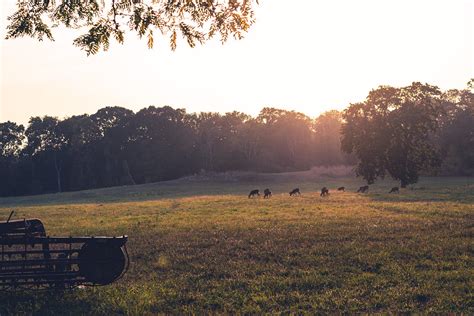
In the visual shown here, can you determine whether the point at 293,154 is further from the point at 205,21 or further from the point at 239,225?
the point at 205,21

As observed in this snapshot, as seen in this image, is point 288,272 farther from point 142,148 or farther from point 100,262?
point 142,148

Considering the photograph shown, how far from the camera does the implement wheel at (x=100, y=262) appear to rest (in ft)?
33.7

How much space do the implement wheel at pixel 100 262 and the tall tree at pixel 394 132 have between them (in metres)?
44.9

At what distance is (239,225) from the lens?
23.3 m

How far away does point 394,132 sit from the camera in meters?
50.9

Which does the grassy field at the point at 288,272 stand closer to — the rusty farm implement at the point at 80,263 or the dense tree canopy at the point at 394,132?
the rusty farm implement at the point at 80,263

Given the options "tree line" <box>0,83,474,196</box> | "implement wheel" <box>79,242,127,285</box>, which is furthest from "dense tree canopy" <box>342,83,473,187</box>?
"tree line" <box>0,83,474,196</box>

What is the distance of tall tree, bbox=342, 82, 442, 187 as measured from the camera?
164 ft

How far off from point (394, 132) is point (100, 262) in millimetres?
46501

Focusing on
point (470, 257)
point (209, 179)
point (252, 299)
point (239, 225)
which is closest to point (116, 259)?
point (252, 299)

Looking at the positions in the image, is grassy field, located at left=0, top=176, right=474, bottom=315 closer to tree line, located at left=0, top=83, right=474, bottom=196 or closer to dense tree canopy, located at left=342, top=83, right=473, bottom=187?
dense tree canopy, located at left=342, top=83, right=473, bottom=187

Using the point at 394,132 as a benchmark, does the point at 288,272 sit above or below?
below

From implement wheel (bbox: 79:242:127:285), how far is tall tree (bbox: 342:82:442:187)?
4490cm

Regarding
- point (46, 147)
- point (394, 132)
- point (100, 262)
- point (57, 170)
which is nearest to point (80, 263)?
point (100, 262)
